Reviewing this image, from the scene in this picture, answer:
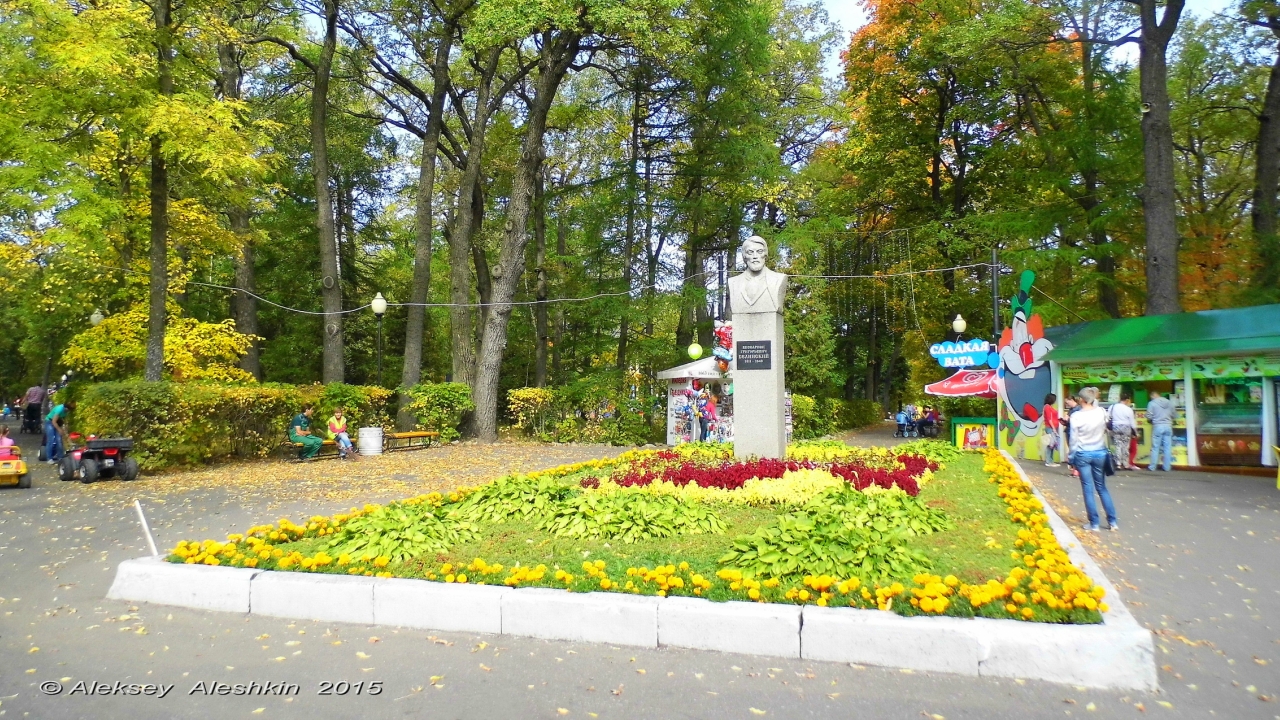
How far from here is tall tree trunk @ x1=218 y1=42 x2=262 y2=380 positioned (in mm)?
22828

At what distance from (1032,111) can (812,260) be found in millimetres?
8690

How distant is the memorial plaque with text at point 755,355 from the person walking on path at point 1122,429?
8.13 metres

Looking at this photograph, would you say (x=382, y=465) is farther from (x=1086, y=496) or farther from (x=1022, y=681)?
(x=1022, y=681)

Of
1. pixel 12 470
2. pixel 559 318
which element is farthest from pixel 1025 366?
pixel 12 470

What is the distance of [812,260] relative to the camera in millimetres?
28688

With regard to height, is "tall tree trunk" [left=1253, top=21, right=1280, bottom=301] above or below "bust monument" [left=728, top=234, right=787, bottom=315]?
above

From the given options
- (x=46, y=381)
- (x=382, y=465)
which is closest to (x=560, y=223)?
(x=382, y=465)

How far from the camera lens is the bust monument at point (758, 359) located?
1199 cm

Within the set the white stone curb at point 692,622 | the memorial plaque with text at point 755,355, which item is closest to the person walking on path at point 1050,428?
the memorial plaque with text at point 755,355

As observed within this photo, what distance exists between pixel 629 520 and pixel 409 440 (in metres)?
14.9

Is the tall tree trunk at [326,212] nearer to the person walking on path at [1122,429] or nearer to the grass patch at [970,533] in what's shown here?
the grass patch at [970,533]

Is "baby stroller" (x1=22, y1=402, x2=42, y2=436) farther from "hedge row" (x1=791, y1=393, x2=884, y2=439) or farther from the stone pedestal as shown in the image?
the stone pedestal

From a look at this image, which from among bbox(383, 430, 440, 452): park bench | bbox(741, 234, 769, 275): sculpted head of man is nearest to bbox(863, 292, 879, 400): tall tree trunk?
bbox(383, 430, 440, 452): park bench

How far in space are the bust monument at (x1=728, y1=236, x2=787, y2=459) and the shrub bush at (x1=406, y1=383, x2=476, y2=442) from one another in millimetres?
11621
